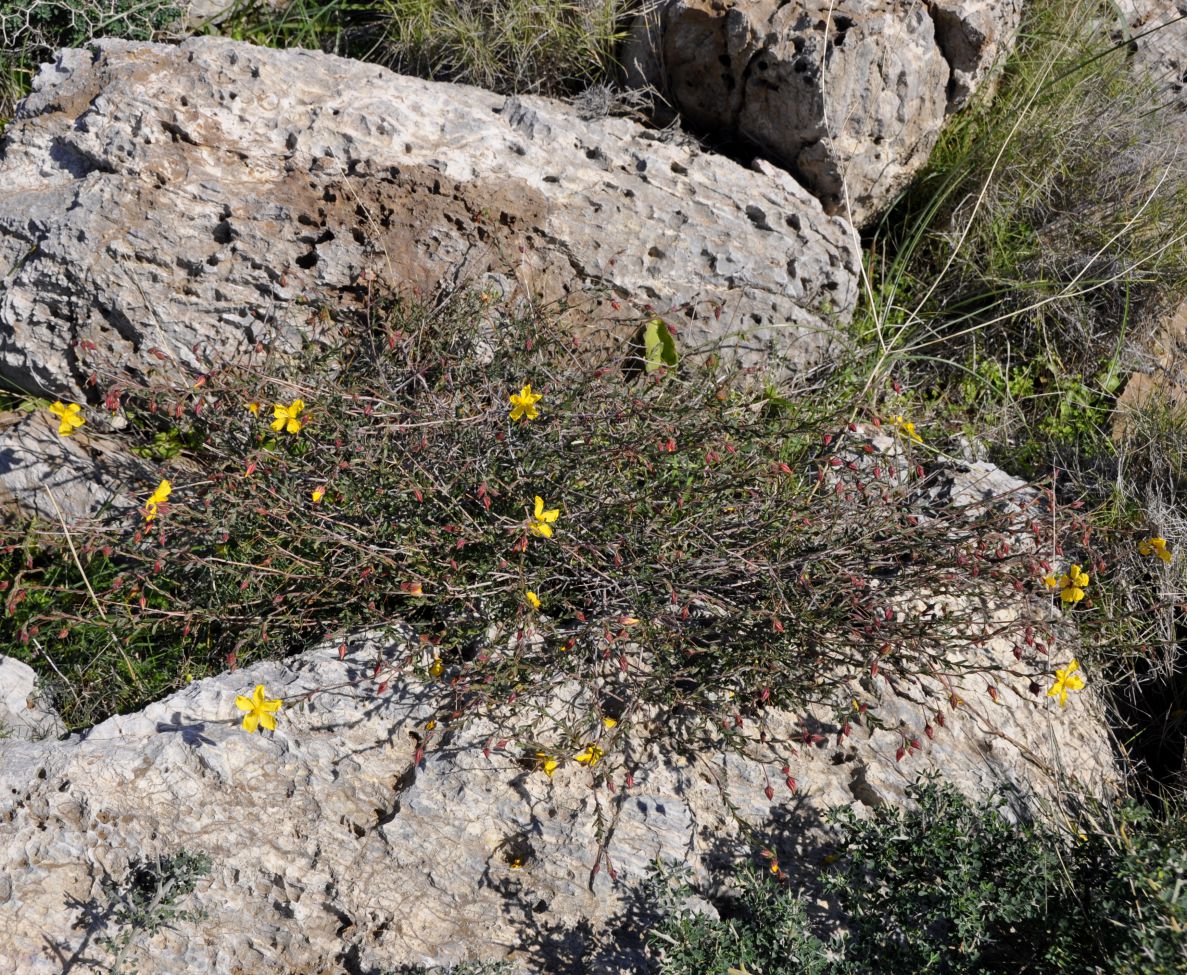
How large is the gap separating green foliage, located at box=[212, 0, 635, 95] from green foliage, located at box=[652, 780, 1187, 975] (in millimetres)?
3231

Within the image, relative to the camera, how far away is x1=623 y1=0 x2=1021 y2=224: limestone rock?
3.76 metres

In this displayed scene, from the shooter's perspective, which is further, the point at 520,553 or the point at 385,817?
the point at 520,553

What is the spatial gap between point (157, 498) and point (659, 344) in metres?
1.78

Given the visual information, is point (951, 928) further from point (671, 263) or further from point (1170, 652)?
point (671, 263)

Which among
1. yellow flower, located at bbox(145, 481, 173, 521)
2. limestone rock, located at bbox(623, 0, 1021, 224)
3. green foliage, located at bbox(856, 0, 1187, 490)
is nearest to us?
yellow flower, located at bbox(145, 481, 173, 521)

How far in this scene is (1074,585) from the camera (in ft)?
9.41

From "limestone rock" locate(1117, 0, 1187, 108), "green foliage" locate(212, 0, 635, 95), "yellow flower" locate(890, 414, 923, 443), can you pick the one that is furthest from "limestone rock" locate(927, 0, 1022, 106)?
"yellow flower" locate(890, 414, 923, 443)

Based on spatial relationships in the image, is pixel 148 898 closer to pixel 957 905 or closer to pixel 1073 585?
pixel 957 905

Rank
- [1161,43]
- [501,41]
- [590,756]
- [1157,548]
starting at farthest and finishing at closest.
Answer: [1161,43], [501,41], [1157,548], [590,756]

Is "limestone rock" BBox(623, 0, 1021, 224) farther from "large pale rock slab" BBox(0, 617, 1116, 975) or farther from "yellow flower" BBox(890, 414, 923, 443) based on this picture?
"large pale rock slab" BBox(0, 617, 1116, 975)

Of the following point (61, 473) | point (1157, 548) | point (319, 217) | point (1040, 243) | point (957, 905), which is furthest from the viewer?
point (1040, 243)

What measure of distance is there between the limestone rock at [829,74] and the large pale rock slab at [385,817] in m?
2.29

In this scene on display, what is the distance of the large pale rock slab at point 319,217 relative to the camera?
3312mm

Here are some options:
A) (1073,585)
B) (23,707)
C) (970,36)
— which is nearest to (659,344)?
(1073,585)
